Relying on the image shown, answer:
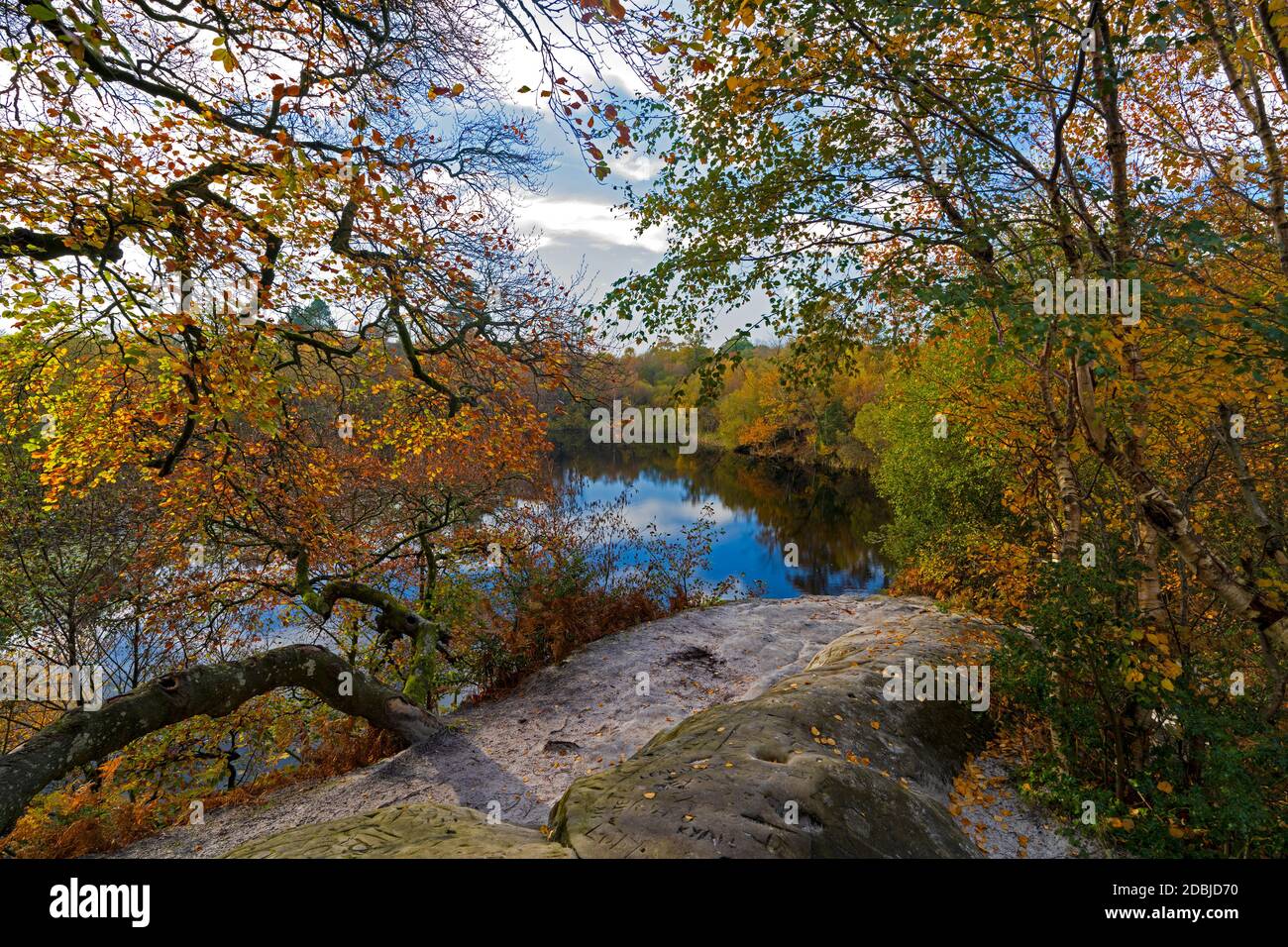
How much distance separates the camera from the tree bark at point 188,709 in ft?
14.2

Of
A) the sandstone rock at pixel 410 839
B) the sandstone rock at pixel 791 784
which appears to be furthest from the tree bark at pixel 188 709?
the sandstone rock at pixel 791 784

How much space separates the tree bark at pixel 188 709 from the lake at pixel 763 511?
10.2 meters

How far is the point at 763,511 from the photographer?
35094 millimetres

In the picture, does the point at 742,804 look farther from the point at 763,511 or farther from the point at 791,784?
the point at 763,511

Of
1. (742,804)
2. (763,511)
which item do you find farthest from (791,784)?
(763,511)

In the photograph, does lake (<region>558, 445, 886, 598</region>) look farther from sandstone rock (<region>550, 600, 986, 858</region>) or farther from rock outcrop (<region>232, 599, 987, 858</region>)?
rock outcrop (<region>232, 599, 987, 858</region>)

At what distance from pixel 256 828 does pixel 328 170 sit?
23.3 feet

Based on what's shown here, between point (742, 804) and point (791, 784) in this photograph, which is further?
point (791, 784)

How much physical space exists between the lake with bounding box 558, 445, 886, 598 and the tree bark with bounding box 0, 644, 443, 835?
10.2m

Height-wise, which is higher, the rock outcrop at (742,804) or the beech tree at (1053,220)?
the beech tree at (1053,220)

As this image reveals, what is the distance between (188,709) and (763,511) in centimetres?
3235

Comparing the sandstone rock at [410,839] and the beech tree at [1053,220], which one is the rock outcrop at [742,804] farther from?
the beech tree at [1053,220]

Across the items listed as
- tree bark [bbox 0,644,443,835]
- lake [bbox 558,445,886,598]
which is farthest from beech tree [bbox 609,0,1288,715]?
lake [bbox 558,445,886,598]
